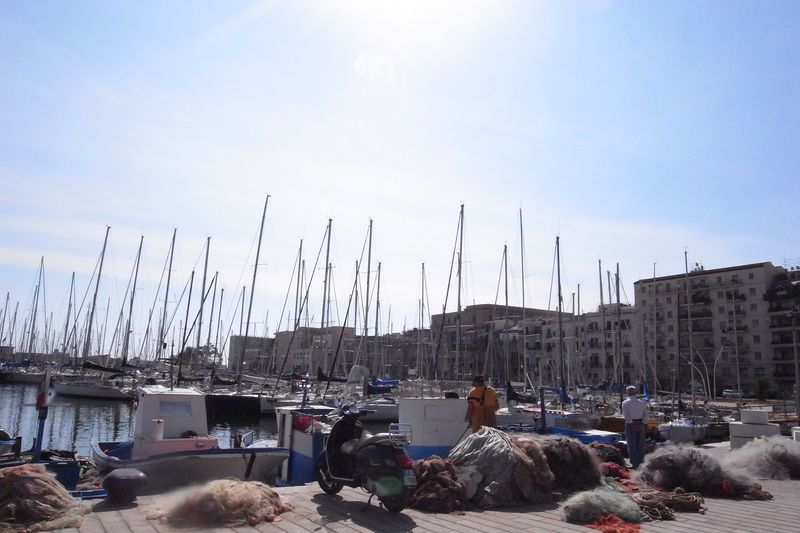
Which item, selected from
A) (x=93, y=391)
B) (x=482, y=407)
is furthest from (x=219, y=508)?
(x=93, y=391)

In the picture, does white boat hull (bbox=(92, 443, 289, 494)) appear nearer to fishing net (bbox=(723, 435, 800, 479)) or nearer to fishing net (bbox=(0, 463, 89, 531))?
fishing net (bbox=(0, 463, 89, 531))

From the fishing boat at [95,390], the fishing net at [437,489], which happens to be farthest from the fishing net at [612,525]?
the fishing boat at [95,390]

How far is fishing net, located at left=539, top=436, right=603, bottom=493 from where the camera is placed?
32.3 feet

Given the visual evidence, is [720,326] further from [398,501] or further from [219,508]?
[219,508]

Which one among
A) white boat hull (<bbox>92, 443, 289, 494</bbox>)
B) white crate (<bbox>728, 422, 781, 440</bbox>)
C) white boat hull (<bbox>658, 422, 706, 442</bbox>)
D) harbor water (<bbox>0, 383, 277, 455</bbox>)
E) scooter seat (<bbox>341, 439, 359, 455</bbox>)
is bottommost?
harbor water (<bbox>0, 383, 277, 455</bbox>)

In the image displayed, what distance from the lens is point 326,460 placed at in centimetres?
921

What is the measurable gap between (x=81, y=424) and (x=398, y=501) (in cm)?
3989

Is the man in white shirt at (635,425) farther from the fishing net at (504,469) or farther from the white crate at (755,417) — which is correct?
the white crate at (755,417)

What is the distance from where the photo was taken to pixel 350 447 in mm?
8969

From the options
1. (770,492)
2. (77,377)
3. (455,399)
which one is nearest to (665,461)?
(770,492)

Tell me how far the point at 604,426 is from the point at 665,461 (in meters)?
22.4

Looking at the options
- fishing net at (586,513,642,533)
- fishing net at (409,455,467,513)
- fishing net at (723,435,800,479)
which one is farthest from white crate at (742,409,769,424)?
fishing net at (409,455,467,513)

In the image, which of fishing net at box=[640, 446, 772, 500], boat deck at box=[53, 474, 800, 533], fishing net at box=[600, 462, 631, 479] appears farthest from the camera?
fishing net at box=[600, 462, 631, 479]

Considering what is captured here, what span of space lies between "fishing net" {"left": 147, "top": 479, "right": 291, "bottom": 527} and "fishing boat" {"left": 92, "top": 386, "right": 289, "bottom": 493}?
161 inches
